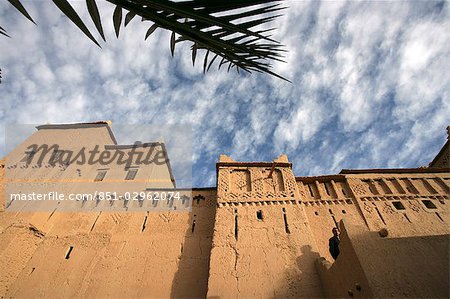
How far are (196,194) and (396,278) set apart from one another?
8.26m

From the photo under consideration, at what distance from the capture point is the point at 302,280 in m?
7.05

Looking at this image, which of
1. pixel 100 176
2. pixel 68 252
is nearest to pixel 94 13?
pixel 68 252

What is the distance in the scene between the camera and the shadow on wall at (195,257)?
8.21 m

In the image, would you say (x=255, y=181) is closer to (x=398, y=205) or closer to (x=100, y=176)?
(x=398, y=205)

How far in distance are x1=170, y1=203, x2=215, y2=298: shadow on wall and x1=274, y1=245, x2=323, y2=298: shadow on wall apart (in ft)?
8.69

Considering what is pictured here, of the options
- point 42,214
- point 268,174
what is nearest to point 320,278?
point 268,174

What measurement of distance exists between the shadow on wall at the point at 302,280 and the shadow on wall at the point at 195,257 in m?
2.65

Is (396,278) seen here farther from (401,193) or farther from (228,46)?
(401,193)

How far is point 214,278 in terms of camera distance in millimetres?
7254

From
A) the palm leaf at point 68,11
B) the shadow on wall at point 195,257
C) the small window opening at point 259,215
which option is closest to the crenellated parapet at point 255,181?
the small window opening at point 259,215

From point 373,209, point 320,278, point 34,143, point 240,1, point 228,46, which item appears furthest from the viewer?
point 34,143

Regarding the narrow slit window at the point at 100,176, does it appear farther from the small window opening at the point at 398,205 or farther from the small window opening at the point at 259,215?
the small window opening at the point at 398,205

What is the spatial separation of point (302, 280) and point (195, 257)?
3760 millimetres

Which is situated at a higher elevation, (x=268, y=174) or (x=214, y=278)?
(x=268, y=174)
